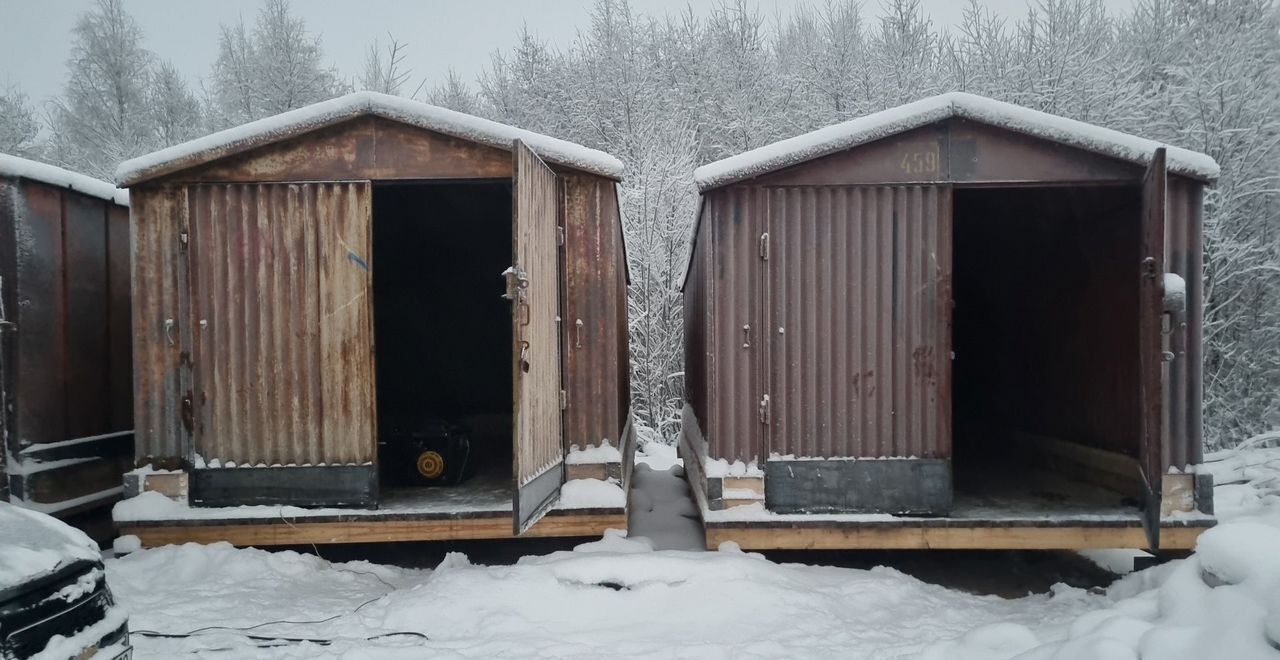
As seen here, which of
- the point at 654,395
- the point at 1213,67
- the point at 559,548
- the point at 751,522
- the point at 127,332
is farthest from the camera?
the point at 654,395

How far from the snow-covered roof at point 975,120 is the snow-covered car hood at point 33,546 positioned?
12.8 feet

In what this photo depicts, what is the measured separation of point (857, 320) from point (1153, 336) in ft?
5.83

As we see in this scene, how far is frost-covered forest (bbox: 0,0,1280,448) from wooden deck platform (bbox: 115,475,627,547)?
724cm

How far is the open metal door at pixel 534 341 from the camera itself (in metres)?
3.96

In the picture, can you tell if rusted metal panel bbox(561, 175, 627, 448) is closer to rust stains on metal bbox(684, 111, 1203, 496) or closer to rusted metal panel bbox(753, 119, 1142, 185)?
rust stains on metal bbox(684, 111, 1203, 496)

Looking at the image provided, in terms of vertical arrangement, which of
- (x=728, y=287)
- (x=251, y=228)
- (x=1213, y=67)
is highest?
(x=1213, y=67)

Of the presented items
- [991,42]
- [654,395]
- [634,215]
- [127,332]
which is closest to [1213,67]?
[991,42]

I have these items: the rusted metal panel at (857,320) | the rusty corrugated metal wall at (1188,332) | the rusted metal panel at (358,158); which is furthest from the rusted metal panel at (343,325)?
the rusty corrugated metal wall at (1188,332)

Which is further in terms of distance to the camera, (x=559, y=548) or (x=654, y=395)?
(x=654, y=395)

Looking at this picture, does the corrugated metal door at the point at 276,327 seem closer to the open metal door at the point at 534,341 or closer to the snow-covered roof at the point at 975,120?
the open metal door at the point at 534,341

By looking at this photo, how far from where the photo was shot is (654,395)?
12.2 metres

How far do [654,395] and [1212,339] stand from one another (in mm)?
9409

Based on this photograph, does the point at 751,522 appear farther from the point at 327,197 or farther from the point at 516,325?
the point at 327,197

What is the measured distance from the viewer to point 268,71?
1661cm
